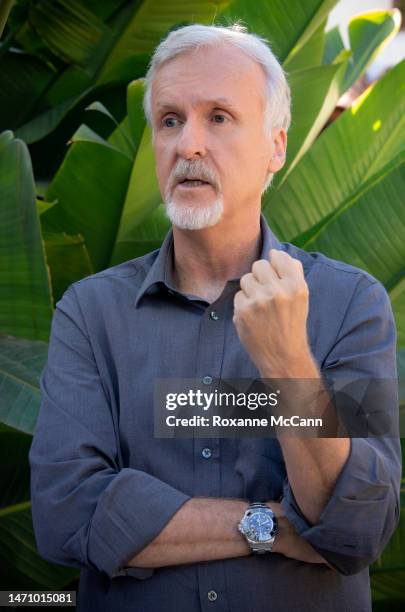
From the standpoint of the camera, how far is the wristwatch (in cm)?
156

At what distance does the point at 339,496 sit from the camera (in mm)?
1473

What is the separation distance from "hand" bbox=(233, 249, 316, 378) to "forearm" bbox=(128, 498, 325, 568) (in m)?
0.28

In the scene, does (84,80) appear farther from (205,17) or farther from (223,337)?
(223,337)

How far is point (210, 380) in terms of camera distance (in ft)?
5.53

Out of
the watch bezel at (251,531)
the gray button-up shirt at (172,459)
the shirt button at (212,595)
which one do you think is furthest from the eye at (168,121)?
the shirt button at (212,595)

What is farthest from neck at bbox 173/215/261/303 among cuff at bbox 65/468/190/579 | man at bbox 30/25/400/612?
cuff at bbox 65/468/190/579

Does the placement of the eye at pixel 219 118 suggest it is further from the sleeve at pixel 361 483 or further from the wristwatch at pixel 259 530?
the wristwatch at pixel 259 530

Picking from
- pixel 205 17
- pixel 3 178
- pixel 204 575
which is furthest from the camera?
pixel 205 17

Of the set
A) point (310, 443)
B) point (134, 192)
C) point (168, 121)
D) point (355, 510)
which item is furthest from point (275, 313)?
point (134, 192)

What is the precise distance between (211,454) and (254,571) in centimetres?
19

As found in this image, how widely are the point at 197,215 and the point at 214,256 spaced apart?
12 cm

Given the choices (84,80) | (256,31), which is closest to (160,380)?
(256,31)

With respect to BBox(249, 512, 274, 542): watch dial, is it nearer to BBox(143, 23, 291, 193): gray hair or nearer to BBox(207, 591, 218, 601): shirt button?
BBox(207, 591, 218, 601): shirt button

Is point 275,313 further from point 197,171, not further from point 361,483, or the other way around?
point 197,171
